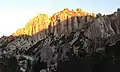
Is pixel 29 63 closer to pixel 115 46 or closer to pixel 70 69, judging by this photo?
pixel 70 69

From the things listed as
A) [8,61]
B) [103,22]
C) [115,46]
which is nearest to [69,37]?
[103,22]

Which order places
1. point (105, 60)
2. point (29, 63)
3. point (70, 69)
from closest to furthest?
point (105, 60) → point (70, 69) → point (29, 63)

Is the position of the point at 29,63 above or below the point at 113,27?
below

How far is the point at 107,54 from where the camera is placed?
13750cm

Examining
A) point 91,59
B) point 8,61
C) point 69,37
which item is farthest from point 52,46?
point 91,59

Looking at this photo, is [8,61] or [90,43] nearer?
[90,43]

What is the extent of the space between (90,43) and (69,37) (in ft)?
101

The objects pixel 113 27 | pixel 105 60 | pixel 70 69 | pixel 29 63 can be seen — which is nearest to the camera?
pixel 105 60

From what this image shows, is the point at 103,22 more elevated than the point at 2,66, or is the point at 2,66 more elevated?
Answer: the point at 103,22

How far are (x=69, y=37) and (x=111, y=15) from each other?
25.5m

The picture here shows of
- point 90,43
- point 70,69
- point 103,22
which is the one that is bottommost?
point 70,69

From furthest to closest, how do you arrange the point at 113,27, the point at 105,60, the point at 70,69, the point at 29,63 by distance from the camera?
the point at 29,63
the point at 113,27
the point at 70,69
the point at 105,60

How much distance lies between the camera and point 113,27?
170 metres

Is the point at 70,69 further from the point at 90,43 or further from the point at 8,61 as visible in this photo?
the point at 8,61
